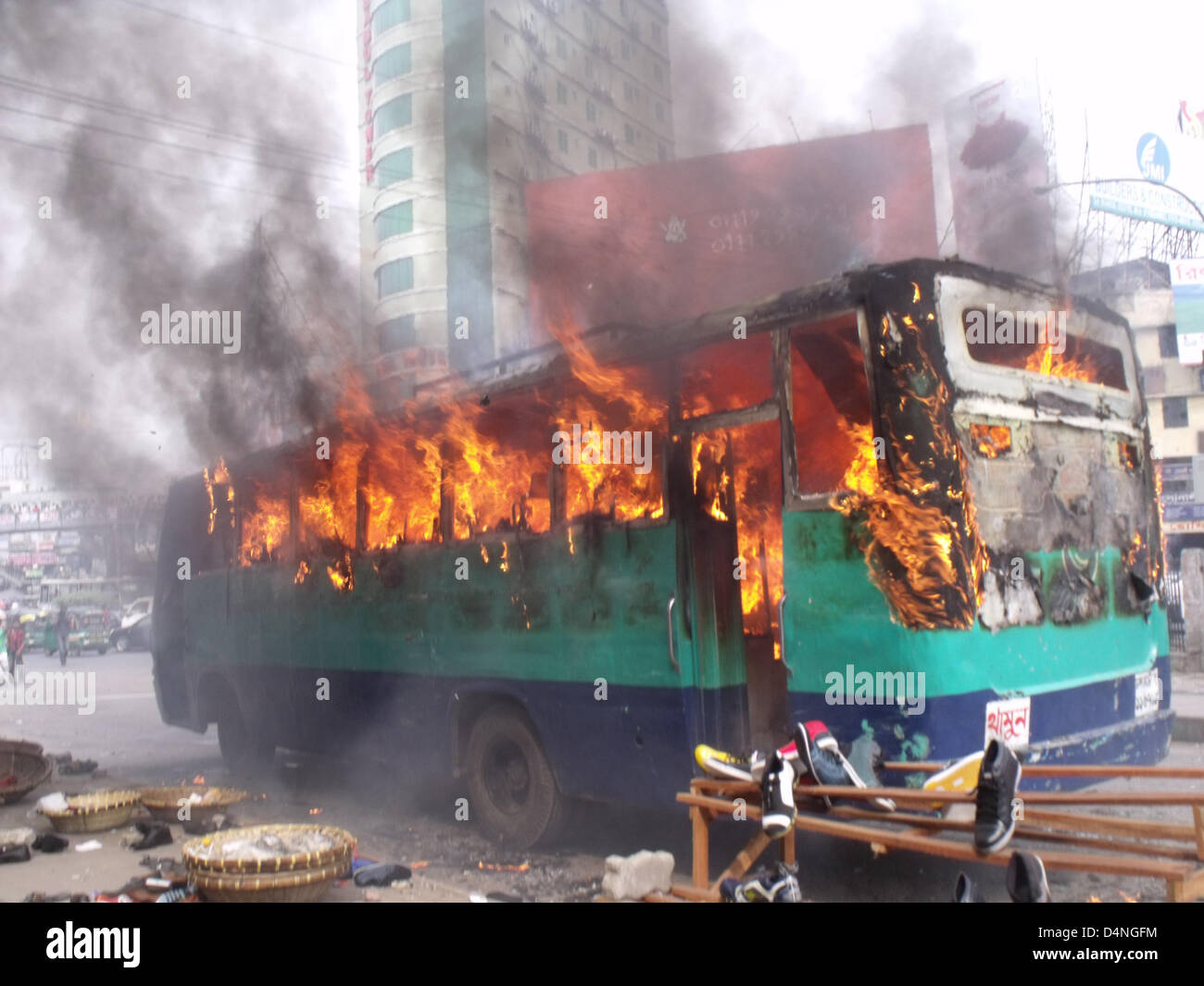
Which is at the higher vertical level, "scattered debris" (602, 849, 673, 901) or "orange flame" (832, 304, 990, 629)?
"orange flame" (832, 304, 990, 629)

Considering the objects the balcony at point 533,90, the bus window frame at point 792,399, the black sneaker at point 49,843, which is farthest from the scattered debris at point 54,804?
the balcony at point 533,90

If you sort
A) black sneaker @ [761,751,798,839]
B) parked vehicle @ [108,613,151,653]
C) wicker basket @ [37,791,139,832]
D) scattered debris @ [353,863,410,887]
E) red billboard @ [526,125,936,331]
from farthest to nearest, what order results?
parked vehicle @ [108,613,151,653], red billboard @ [526,125,936,331], wicker basket @ [37,791,139,832], scattered debris @ [353,863,410,887], black sneaker @ [761,751,798,839]

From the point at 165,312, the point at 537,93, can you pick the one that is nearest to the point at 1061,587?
the point at 165,312

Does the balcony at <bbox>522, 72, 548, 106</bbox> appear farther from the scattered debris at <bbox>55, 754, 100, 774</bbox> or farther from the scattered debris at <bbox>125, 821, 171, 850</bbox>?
the scattered debris at <bbox>125, 821, 171, 850</bbox>

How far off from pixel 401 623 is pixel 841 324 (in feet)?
13.6

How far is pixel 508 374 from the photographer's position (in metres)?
6.75

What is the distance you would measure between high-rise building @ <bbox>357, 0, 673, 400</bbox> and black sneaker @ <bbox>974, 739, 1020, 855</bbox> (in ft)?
43.1

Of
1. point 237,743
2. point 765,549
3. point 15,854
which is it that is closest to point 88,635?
point 237,743

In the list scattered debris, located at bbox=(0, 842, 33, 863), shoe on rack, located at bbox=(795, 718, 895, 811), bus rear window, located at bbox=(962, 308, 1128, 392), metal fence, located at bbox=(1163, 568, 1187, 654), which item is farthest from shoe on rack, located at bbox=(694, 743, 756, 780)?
metal fence, located at bbox=(1163, 568, 1187, 654)

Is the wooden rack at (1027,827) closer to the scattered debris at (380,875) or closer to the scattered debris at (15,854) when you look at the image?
the scattered debris at (380,875)

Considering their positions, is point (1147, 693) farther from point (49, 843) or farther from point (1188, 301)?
point (1188, 301)

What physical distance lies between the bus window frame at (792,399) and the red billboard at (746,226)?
42.1 feet

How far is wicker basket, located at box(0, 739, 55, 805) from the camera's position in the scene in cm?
828

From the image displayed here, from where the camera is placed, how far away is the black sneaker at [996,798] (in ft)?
11.8
